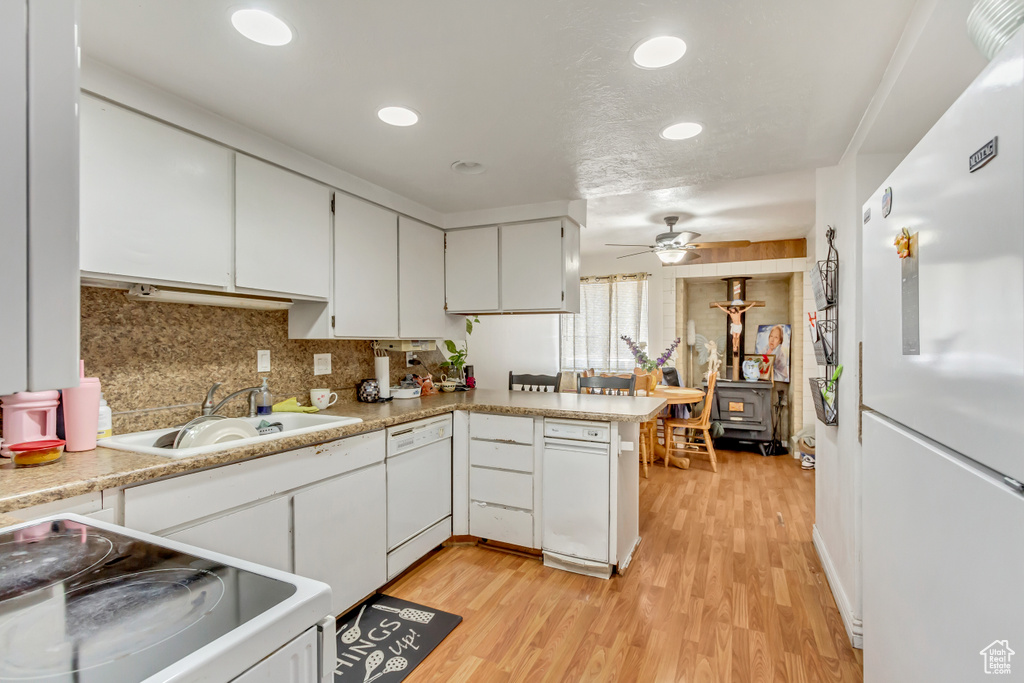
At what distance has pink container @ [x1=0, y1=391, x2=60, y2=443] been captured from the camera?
1.49 meters

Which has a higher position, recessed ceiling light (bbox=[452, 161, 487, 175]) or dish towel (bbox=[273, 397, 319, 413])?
recessed ceiling light (bbox=[452, 161, 487, 175])

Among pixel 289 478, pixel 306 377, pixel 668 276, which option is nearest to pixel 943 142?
pixel 289 478

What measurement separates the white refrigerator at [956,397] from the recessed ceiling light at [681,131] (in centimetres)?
110

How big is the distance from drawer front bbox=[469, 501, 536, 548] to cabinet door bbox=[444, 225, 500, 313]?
1335 millimetres

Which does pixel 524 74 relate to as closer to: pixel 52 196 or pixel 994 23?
pixel 994 23

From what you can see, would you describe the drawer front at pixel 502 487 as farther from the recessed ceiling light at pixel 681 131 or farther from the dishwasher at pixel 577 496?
the recessed ceiling light at pixel 681 131

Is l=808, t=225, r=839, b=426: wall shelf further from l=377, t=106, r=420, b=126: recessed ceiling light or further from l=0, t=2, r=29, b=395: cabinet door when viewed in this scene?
l=0, t=2, r=29, b=395: cabinet door

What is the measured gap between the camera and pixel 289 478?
6.19 ft

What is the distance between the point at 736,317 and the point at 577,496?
160 inches

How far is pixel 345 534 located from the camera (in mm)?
2139

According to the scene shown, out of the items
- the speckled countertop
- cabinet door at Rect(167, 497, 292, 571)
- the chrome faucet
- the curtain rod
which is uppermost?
the curtain rod

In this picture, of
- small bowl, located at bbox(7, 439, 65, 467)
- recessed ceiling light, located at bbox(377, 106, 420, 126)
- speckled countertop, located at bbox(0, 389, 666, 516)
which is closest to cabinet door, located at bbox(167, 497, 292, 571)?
speckled countertop, located at bbox(0, 389, 666, 516)

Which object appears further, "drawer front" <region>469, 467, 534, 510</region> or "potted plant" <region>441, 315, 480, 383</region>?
"potted plant" <region>441, 315, 480, 383</region>

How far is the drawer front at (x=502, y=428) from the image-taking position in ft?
9.08
